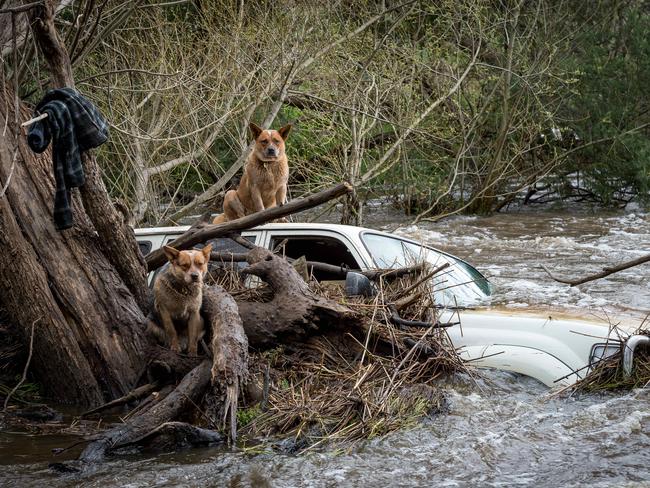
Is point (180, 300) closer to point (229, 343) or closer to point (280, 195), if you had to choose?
point (229, 343)

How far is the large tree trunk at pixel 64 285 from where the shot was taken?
26.4 ft

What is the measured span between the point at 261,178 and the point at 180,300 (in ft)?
11.6

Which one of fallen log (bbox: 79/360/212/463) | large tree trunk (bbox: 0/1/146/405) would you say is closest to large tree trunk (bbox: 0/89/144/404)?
large tree trunk (bbox: 0/1/146/405)

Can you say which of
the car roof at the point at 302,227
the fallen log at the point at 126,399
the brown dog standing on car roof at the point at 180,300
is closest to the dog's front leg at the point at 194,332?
the brown dog standing on car roof at the point at 180,300

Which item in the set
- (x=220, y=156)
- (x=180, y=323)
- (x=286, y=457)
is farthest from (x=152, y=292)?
(x=220, y=156)

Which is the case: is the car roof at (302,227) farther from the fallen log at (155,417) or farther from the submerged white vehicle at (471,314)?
the fallen log at (155,417)

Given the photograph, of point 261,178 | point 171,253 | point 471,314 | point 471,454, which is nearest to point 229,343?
point 171,253

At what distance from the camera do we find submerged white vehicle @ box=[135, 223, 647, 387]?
25.5ft

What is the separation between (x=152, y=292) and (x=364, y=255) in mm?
2010

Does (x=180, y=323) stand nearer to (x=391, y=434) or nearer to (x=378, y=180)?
(x=391, y=434)

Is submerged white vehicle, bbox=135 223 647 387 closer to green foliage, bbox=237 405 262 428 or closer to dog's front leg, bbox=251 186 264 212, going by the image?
dog's front leg, bbox=251 186 264 212

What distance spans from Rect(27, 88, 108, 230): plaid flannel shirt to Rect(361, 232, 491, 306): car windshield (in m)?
2.77

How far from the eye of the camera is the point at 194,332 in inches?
325

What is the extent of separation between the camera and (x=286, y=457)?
681 centimetres
